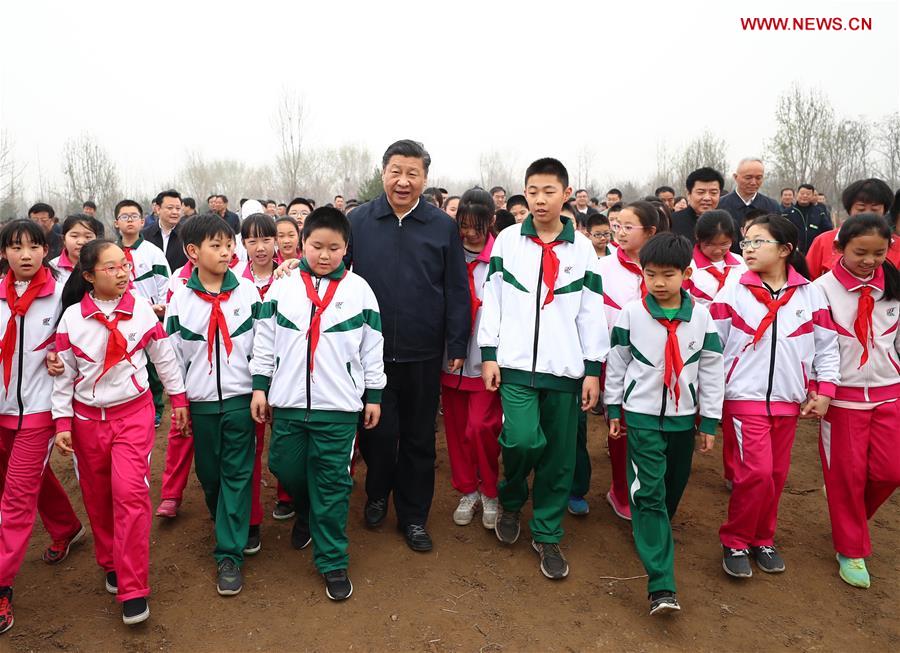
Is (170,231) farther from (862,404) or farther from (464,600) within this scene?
(862,404)

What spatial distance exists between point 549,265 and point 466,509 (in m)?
1.75

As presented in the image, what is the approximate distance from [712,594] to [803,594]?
52 centimetres

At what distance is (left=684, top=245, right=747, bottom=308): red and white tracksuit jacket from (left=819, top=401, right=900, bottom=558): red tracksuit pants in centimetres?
101

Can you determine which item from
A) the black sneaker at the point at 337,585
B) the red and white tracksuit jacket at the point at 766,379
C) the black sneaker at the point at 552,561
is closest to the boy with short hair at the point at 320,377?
the black sneaker at the point at 337,585

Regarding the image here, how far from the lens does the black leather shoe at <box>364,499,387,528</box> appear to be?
4.02 metres

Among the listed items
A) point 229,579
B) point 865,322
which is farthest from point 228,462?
point 865,322

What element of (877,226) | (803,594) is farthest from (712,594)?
(877,226)

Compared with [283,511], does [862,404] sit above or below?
above

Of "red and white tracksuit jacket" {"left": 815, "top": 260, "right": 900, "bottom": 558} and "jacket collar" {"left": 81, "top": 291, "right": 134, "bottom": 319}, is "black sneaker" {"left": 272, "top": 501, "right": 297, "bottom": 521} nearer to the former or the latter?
"jacket collar" {"left": 81, "top": 291, "right": 134, "bottom": 319}

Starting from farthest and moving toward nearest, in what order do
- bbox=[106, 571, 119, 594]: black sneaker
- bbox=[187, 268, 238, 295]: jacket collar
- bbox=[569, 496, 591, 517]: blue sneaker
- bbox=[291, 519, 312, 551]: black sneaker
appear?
bbox=[569, 496, 591, 517]: blue sneaker, bbox=[291, 519, 312, 551]: black sneaker, bbox=[187, 268, 238, 295]: jacket collar, bbox=[106, 571, 119, 594]: black sneaker

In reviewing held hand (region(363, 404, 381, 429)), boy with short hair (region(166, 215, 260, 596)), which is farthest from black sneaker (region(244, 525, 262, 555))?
held hand (region(363, 404, 381, 429))

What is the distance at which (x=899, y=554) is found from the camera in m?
3.88

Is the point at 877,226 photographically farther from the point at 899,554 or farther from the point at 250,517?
the point at 250,517

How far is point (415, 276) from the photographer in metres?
3.71
